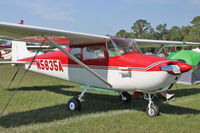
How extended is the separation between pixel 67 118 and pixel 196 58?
30.4 feet

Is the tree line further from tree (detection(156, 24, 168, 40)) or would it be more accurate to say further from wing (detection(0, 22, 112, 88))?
wing (detection(0, 22, 112, 88))

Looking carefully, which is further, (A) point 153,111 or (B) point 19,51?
Answer: (B) point 19,51

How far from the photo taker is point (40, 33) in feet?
14.9

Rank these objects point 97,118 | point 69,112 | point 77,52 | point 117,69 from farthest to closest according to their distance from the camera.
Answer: point 77,52
point 69,112
point 117,69
point 97,118

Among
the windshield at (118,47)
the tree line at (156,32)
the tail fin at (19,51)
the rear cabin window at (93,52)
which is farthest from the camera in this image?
the tree line at (156,32)

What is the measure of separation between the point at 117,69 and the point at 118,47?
0.61 meters

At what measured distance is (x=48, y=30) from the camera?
4434mm

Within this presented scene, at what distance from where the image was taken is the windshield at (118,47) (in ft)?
17.1

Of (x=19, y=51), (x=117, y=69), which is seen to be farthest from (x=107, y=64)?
(x=19, y=51)

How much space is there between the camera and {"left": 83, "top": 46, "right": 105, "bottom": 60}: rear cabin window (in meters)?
5.54

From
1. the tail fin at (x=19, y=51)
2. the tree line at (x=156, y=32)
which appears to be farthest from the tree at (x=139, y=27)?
the tail fin at (x=19, y=51)

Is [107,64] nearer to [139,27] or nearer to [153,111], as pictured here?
[153,111]

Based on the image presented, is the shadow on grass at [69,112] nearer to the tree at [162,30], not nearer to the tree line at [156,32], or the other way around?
the tree line at [156,32]

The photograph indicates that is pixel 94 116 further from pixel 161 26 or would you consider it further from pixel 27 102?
pixel 161 26
